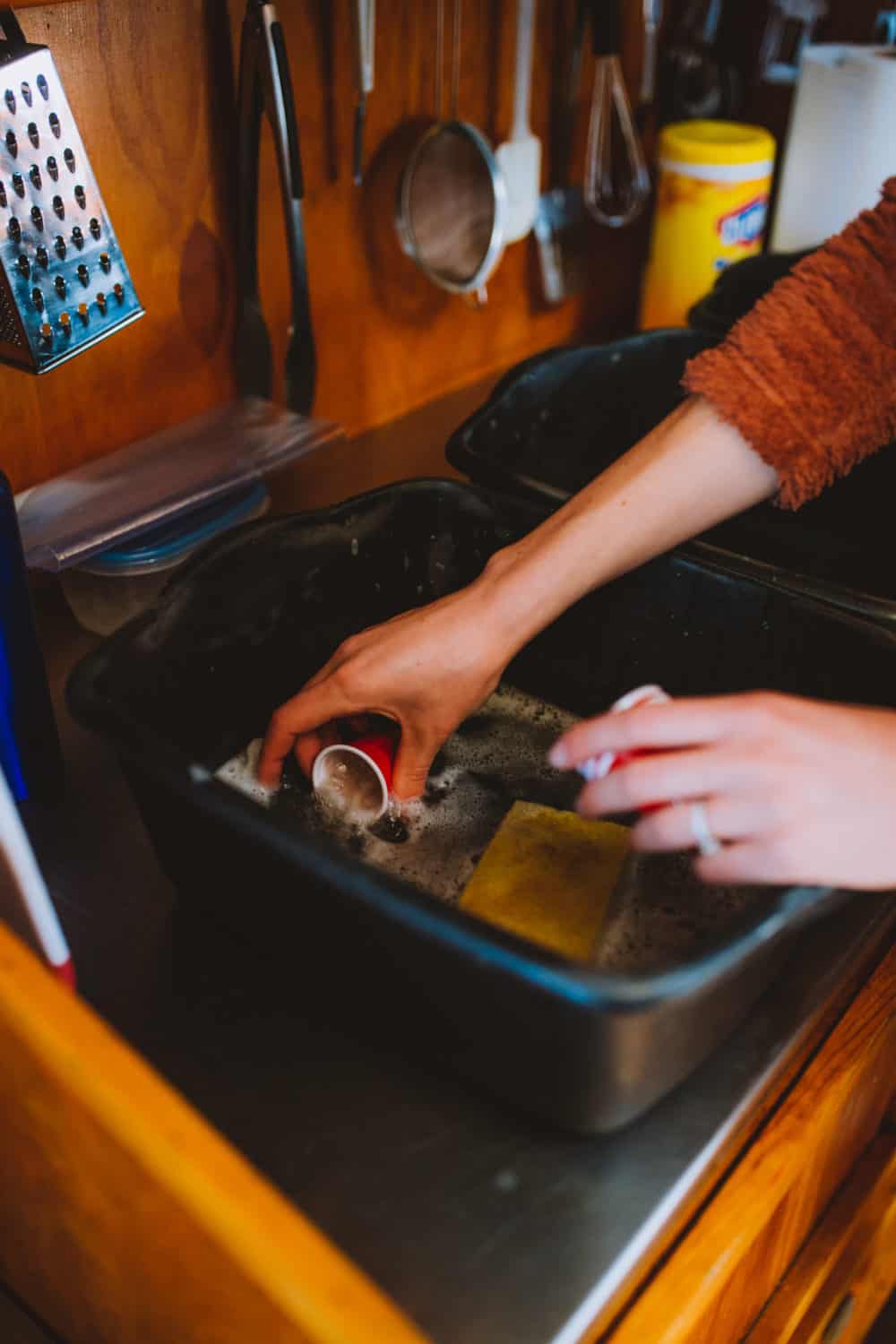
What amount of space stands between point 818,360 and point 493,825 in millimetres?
320

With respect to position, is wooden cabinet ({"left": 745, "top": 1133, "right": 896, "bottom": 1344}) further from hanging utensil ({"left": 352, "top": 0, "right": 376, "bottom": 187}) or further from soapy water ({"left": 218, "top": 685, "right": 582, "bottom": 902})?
hanging utensil ({"left": 352, "top": 0, "right": 376, "bottom": 187})

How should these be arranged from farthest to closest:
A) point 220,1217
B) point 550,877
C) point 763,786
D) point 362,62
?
point 362,62 → point 550,877 → point 763,786 → point 220,1217

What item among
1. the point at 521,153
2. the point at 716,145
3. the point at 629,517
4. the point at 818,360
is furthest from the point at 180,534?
the point at 716,145

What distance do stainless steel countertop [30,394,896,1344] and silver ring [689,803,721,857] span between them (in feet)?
0.30

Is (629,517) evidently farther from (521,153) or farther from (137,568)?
(521,153)

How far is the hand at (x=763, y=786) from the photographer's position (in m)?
0.43

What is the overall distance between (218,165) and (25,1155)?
661 millimetres

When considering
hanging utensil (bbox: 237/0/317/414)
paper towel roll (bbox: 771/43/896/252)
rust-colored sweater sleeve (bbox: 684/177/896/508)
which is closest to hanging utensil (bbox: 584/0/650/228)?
paper towel roll (bbox: 771/43/896/252)

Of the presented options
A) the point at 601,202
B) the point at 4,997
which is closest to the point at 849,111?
the point at 601,202

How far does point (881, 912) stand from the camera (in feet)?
1.83

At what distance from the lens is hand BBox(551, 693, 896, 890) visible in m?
0.43

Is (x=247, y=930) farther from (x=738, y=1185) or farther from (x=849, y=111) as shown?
(x=849, y=111)

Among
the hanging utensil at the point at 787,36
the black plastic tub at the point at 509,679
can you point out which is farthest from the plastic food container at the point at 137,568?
the hanging utensil at the point at 787,36

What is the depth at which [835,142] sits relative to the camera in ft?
3.44
